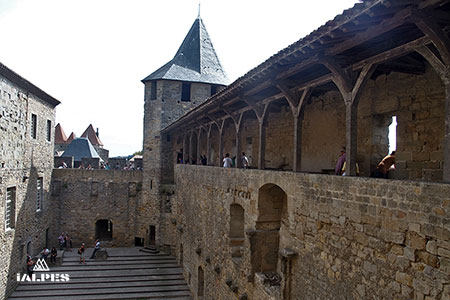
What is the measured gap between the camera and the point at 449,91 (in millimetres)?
3914

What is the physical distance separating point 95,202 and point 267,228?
19.1 meters

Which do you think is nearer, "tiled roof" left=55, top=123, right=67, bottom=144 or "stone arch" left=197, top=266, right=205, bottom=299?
"stone arch" left=197, top=266, right=205, bottom=299

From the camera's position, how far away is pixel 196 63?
26.0 m

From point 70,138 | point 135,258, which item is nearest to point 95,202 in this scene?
point 135,258

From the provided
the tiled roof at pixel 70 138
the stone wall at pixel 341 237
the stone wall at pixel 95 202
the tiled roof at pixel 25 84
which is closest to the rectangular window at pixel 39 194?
the stone wall at pixel 95 202

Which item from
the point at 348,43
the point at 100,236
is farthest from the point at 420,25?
the point at 100,236

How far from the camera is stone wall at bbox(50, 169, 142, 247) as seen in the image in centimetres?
2419

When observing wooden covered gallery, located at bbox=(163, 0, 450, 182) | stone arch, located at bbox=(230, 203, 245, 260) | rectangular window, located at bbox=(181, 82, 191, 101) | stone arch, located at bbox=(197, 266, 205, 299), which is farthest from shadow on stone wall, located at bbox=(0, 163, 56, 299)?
wooden covered gallery, located at bbox=(163, 0, 450, 182)

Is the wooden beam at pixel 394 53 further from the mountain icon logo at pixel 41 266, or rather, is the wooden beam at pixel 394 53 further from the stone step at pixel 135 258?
the mountain icon logo at pixel 41 266

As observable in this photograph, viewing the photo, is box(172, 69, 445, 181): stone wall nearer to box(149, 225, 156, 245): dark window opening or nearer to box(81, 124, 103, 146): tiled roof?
box(149, 225, 156, 245): dark window opening

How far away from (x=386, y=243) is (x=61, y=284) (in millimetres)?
16631

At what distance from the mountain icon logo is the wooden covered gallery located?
545 inches

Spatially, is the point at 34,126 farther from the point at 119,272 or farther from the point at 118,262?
the point at 119,272

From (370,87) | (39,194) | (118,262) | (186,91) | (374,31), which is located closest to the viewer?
(374,31)
